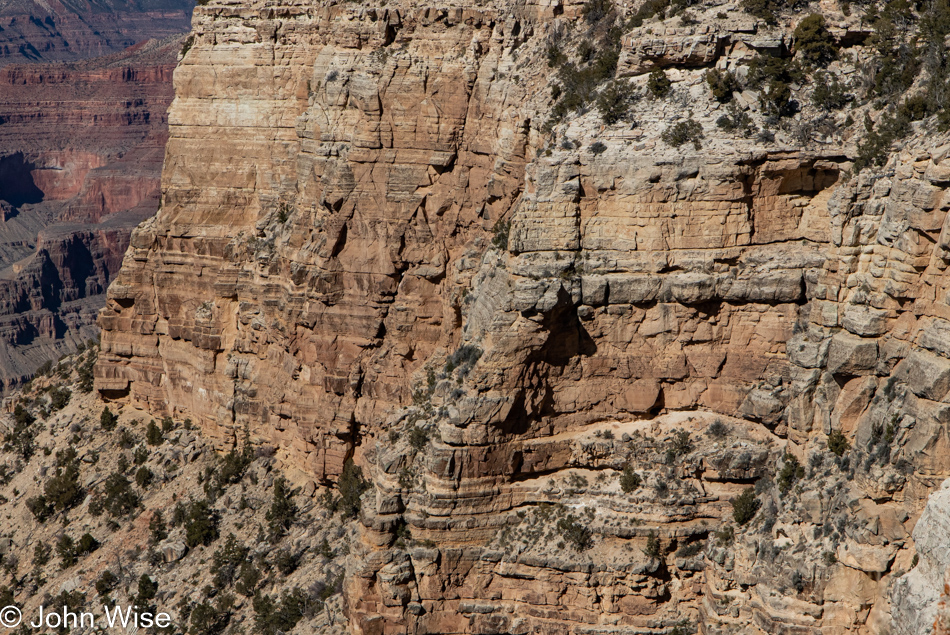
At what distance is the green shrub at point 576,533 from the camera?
42.7m

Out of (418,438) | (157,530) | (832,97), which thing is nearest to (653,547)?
(418,438)

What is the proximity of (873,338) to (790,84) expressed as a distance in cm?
1011

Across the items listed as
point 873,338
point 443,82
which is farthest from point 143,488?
point 873,338

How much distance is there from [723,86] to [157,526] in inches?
1370

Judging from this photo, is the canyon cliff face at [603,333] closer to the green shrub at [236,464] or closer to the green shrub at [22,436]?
the green shrub at [236,464]

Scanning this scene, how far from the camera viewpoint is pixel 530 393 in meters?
43.2

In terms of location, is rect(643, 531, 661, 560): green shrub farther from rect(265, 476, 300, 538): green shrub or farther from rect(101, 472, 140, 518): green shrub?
rect(101, 472, 140, 518): green shrub

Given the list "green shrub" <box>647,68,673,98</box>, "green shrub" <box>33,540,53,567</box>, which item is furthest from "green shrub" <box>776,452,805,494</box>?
"green shrub" <box>33,540,53,567</box>

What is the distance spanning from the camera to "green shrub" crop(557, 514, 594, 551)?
140 ft

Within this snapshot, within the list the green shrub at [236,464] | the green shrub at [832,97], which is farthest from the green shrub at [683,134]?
the green shrub at [236,464]

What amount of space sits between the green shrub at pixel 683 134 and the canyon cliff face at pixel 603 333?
0.43 feet

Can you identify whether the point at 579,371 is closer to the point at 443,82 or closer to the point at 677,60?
the point at 677,60

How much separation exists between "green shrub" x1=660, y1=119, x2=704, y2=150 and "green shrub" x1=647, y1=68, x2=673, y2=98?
181cm

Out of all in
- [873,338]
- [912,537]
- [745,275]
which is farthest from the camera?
[745,275]
